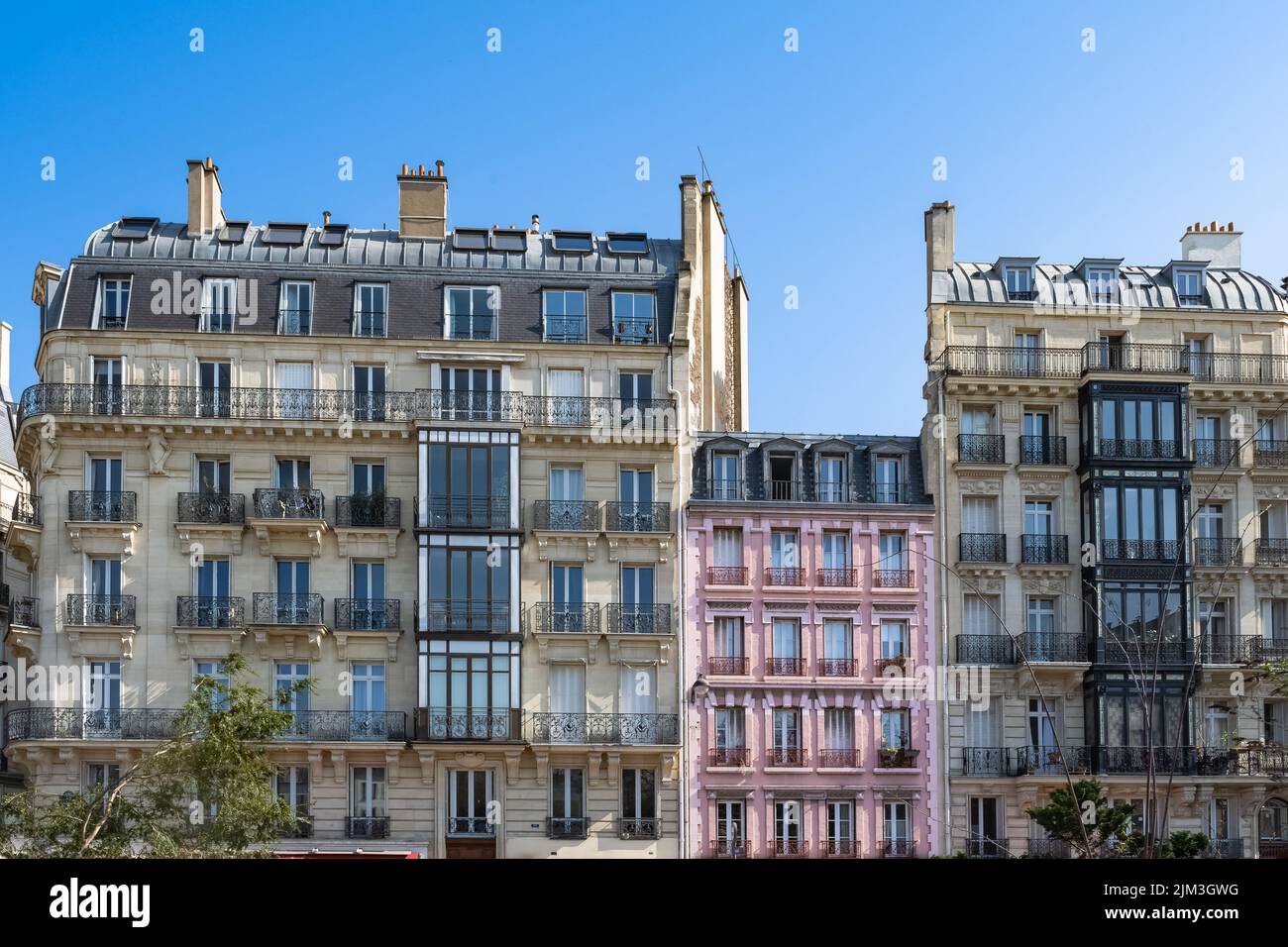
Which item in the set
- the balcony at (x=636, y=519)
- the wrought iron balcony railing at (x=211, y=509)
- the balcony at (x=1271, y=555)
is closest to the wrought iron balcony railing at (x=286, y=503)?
the wrought iron balcony railing at (x=211, y=509)

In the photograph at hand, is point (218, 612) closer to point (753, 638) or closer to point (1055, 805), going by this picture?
point (753, 638)

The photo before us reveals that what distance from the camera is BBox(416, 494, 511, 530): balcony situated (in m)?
48.5

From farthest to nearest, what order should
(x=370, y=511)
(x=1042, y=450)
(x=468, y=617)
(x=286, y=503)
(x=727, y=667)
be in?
(x=1042, y=450)
(x=727, y=667)
(x=370, y=511)
(x=286, y=503)
(x=468, y=617)

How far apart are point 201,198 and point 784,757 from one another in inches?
907

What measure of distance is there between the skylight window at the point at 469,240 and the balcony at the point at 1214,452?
21462 mm

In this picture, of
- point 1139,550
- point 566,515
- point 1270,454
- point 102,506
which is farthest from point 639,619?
point 1270,454

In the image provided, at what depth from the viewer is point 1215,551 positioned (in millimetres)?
51281

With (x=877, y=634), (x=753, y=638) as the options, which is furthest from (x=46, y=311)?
(x=877, y=634)

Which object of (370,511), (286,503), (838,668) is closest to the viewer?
(286,503)

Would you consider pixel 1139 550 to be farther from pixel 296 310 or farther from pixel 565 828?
pixel 296 310

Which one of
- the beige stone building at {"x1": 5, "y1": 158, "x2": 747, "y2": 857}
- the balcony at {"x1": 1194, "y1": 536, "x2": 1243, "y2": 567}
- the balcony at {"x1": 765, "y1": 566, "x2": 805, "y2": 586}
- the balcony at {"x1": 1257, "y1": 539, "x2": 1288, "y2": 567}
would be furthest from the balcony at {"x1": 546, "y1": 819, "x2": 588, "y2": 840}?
the balcony at {"x1": 1257, "y1": 539, "x2": 1288, "y2": 567}

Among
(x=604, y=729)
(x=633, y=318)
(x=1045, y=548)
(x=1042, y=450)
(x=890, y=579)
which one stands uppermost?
(x=633, y=318)

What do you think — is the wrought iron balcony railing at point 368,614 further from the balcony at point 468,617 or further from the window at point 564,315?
the window at point 564,315

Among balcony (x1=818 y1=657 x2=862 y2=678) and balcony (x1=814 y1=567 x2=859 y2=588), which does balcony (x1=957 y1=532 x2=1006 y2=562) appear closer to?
balcony (x1=814 y1=567 x2=859 y2=588)
